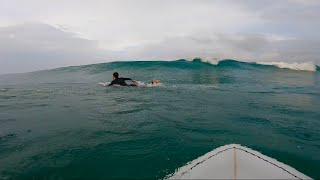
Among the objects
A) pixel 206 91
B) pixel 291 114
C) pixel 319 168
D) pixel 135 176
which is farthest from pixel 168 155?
pixel 206 91

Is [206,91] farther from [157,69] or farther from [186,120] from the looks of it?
[157,69]

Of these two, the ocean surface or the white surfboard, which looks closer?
the white surfboard

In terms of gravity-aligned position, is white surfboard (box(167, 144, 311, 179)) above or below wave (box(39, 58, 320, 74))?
below

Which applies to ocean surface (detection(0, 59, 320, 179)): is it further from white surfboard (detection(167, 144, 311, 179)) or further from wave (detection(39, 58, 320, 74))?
wave (detection(39, 58, 320, 74))

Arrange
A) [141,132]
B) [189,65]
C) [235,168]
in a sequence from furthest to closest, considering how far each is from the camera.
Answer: [189,65]
[141,132]
[235,168]

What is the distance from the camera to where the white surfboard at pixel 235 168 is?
4.17 metres

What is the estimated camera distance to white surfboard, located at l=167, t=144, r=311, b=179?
4.17 m

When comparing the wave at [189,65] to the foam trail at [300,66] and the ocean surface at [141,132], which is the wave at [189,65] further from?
the ocean surface at [141,132]

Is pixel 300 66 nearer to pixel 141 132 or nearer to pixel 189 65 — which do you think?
pixel 189 65

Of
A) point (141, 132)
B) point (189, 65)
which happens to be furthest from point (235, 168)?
point (189, 65)

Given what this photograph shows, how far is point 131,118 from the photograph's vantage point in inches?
348

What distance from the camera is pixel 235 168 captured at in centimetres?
424

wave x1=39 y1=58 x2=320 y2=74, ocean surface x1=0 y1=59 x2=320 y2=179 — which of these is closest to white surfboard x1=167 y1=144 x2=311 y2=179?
ocean surface x1=0 y1=59 x2=320 y2=179

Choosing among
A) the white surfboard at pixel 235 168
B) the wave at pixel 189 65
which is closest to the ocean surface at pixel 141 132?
the white surfboard at pixel 235 168
